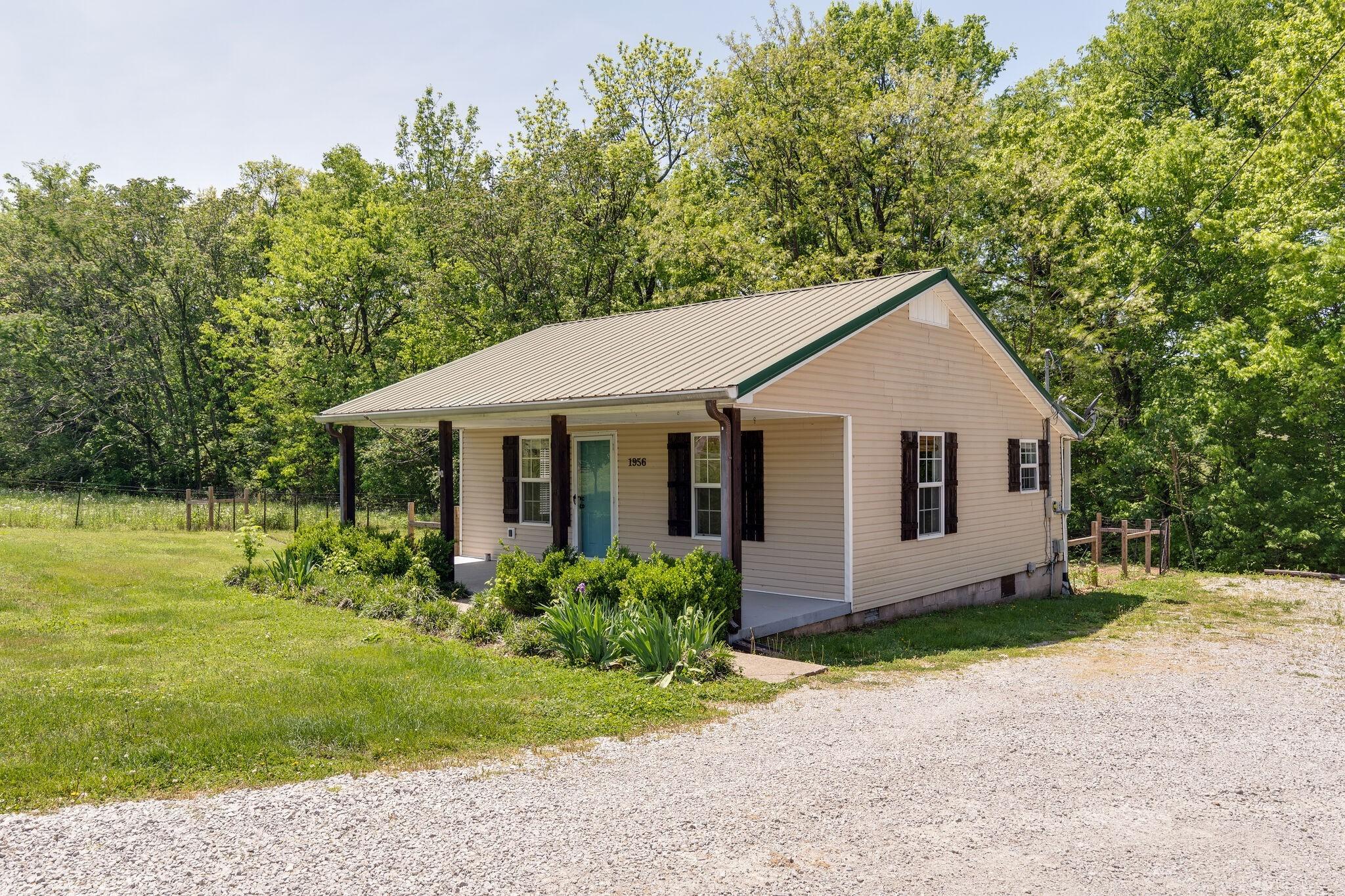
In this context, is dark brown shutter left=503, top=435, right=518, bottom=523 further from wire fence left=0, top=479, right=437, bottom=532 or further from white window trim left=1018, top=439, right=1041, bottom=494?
white window trim left=1018, top=439, right=1041, bottom=494

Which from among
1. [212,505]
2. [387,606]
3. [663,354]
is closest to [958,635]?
[663,354]

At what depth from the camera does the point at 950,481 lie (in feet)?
40.2

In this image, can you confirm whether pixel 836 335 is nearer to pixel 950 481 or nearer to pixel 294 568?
pixel 950 481

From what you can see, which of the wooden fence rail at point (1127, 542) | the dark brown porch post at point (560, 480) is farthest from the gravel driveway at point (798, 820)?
the wooden fence rail at point (1127, 542)

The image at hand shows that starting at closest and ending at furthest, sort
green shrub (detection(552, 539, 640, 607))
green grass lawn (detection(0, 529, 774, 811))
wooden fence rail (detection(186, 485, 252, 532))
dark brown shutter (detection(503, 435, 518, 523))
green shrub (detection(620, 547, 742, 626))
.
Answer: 1. green grass lawn (detection(0, 529, 774, 811))
2. green shrub (detection(620, 547, 742, 626))
3. green shrub (detection(552, 539, 640, 607))
4. dark brown shutter (detection(503, 435, 518, 523))
5. wooden fence rail (detection(186, 485, 252, 532))

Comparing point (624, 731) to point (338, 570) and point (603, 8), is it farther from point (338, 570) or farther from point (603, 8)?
point (603, 8)

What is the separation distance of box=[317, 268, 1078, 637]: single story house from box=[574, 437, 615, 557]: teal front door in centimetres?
3

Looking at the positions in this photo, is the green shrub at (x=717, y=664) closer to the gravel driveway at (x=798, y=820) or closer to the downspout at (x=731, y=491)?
the downspout at (x=731, y=491)

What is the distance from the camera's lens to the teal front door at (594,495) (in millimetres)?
13234

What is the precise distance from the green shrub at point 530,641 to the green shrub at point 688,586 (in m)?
0.84

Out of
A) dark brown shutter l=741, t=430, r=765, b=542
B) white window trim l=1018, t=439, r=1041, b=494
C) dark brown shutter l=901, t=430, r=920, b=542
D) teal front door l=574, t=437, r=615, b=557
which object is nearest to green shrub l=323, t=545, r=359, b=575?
teal front door l=574, t=437, r=615, b=557

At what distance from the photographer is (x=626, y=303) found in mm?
26375

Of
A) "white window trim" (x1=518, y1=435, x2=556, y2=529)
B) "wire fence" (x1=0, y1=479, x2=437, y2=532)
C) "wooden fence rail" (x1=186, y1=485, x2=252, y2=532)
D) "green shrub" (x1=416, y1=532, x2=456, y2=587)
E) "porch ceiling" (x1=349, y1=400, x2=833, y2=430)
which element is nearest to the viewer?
"porch ceiling" (x1=349, y1=400, x2=833, y2=430)

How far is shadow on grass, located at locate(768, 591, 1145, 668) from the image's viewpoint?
9.01 metres
